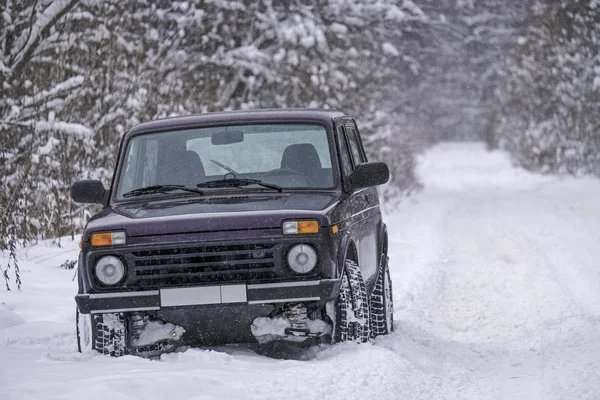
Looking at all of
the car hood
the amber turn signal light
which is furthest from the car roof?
the amber turn signal light

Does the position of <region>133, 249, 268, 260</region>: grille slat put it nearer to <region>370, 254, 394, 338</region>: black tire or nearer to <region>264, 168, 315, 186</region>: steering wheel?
<region>264, 168, 315, 186</region>: steering wheel

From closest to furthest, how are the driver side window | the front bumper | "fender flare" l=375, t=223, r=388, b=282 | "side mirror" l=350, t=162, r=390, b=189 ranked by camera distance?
the front bumper, "side mirror" l=350, t=162, r=390, b=189, the driver side window, "fender flare" l=375, t=223, r=388, b=282

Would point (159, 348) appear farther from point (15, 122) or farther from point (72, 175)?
point (72, 175)

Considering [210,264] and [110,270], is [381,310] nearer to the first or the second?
[210,264]

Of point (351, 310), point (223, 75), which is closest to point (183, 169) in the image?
point (351, 310)

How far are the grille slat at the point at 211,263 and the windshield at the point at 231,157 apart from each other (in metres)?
0.94

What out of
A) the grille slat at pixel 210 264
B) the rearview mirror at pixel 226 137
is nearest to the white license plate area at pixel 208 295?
the grille slat at pixel 210 264

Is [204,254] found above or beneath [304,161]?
beneath

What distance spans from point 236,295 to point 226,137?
5.58 feet

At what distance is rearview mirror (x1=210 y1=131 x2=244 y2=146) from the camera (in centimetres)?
785

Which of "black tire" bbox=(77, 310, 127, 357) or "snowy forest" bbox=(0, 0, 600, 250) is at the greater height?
"snowy forest" bbox=(0, 0, 600, 250)

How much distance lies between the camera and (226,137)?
787 cm

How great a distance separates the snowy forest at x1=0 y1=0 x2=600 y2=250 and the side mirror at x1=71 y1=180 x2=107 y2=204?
2628mm

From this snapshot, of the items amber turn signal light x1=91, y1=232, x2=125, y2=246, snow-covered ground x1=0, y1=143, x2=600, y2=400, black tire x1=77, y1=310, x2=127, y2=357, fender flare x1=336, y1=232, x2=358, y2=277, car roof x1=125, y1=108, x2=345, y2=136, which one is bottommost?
snow-covered ground x1=0, y1=143, x2=600, y2=400
